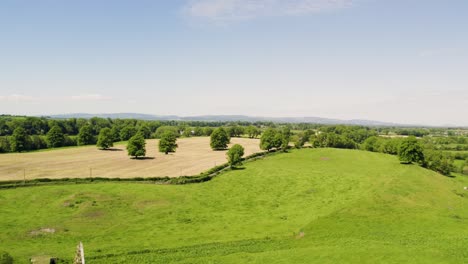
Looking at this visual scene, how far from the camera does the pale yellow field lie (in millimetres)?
91688

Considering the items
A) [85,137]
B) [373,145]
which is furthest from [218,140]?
[373,145]

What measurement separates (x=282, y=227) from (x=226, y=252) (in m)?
14.9

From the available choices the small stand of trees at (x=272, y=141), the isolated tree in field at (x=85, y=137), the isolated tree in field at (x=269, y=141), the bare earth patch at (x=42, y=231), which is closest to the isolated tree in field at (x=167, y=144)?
the small stand of trees at (x=272, y=141)

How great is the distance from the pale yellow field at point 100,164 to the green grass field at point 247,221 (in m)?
15.2

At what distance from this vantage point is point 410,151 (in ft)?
397

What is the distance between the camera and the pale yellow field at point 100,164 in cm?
9169

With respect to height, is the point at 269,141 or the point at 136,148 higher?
the point at 269,141

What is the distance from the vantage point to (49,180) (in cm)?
7906

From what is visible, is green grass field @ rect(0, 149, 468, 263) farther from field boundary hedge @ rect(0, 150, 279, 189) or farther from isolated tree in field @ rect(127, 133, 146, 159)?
isolated tree in field @ rect(127, 133, 146, 159)

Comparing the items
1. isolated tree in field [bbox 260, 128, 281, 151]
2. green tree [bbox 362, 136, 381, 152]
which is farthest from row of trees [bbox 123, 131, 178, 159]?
green tree [bbox 362, 136, 381, 152]

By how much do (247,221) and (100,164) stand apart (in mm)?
73550

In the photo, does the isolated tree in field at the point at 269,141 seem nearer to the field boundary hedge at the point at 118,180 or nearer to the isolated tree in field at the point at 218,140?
the isolated tree in field at the point at 218,140

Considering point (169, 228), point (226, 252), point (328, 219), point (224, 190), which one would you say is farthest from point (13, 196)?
point (328, 219)

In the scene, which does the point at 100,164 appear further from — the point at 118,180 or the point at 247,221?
the point at 247,221
